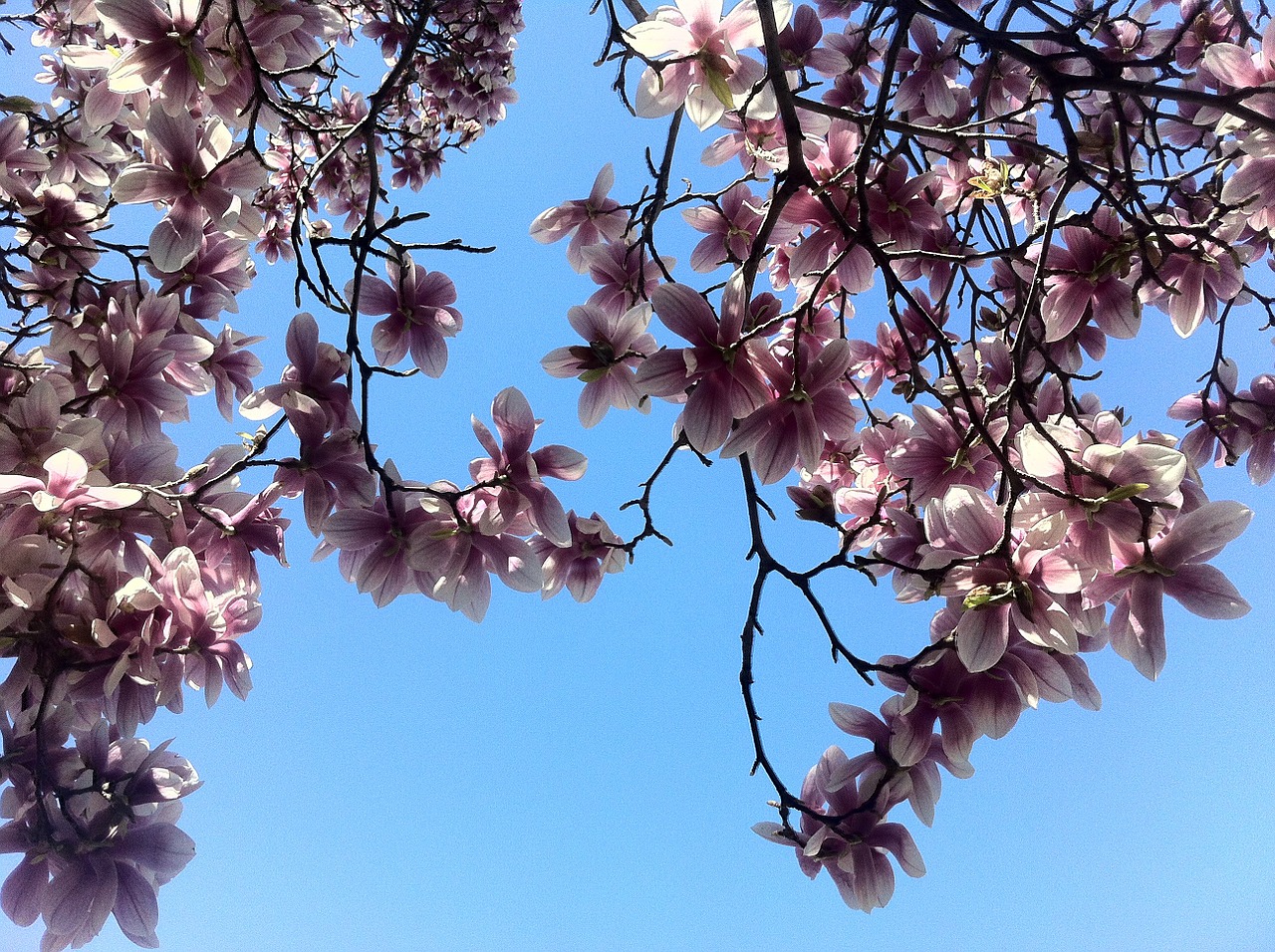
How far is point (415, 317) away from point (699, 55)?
67cm

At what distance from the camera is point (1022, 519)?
2.70 feet

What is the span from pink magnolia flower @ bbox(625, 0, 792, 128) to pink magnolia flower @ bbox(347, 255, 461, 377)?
0.54 meters

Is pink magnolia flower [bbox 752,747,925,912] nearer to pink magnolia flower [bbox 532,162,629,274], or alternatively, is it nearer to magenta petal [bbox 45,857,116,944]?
magenta petal [bbox 45,857,116,944]

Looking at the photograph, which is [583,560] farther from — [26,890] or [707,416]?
[26,890]

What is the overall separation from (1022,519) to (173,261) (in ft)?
4.06

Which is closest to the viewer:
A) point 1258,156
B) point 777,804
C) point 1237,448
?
point 1258,156

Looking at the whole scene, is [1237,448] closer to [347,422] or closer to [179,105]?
[347,422]

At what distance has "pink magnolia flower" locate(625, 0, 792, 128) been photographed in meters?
0.86

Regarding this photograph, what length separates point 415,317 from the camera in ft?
4.17

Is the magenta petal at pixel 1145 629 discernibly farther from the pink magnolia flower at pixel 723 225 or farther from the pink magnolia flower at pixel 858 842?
the pink magnolia flower at pixel 723 225

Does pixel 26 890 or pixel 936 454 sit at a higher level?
pixel 936 454

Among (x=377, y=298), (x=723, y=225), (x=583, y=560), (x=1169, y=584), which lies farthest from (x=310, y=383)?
(x=1169, y=584)

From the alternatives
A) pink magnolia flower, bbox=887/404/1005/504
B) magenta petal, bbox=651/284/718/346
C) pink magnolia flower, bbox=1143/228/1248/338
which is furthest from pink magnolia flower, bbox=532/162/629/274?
pink magnolia flower, bbox=1143/228/1248/338

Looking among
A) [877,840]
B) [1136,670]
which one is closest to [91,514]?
[877,840]
